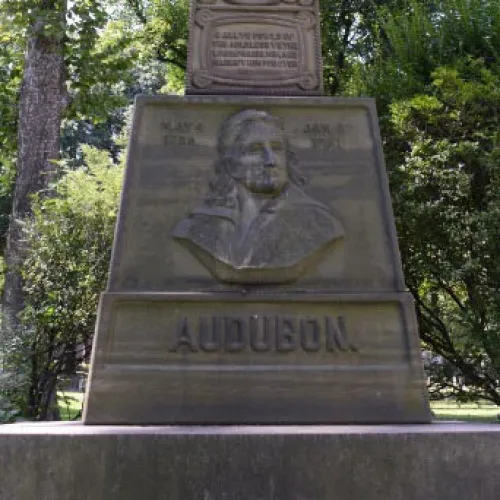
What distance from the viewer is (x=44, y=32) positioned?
14219mm

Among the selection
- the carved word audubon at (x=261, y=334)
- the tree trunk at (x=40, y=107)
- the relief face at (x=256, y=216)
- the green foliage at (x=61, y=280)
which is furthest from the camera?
the tree trunk at (x=40, y=107)

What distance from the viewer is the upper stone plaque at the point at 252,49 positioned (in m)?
6.69

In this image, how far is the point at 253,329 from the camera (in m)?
5.84

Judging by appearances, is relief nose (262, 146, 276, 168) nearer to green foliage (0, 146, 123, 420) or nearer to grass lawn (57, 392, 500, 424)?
green foliage (0, 146, 123, 420)

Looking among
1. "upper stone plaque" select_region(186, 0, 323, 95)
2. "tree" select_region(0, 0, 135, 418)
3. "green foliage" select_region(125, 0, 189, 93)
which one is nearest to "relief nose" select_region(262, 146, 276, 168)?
"upper stone plaque" select_region(186, 0, 323, 95)

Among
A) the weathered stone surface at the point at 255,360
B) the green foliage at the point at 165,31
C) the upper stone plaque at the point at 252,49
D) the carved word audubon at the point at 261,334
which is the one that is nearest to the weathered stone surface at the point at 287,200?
the weathered stone surface at the point at 255,360

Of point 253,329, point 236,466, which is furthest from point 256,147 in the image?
point 236,466

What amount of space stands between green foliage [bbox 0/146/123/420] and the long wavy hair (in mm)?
6544

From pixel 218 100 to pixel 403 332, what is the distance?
226 centimetres

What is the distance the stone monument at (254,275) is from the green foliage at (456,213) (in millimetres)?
5378

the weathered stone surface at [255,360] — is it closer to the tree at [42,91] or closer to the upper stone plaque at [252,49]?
the upper stone plaque at [252,49]

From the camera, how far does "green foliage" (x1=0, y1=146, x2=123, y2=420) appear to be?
12297 mm

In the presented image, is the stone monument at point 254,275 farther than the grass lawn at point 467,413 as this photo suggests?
No

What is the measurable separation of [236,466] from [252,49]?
352 centimetres
